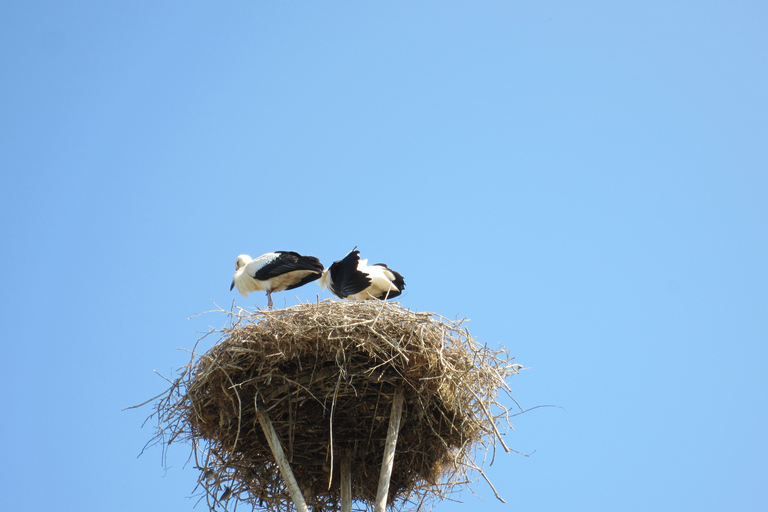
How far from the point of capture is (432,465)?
7.90m

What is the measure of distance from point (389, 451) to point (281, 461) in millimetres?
960

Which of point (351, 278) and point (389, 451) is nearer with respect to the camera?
point (389, 451)

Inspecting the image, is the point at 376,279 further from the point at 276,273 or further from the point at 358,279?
the point at 276,273

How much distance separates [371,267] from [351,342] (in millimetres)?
4294

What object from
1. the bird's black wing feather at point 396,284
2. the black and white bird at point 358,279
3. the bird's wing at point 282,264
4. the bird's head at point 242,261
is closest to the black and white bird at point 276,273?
the bird's wing at point 282,264

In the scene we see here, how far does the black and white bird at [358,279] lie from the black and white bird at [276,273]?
0.81 feet

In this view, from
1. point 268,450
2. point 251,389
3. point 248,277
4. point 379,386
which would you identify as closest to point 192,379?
point 251,389

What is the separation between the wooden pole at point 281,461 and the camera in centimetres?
695

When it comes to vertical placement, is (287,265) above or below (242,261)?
below

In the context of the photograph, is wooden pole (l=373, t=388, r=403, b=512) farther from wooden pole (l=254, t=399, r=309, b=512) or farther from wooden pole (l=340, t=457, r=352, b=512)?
wooden pole (l=254, t=399, r=309, b=512)

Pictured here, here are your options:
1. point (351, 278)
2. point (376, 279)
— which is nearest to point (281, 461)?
point (351, 278)

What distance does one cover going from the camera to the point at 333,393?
23.9 feet

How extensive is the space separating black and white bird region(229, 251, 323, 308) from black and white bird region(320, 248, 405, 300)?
9.7 inches

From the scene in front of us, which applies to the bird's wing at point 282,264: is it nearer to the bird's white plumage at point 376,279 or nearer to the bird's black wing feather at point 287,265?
the bird's black wing feather at point 287,265
